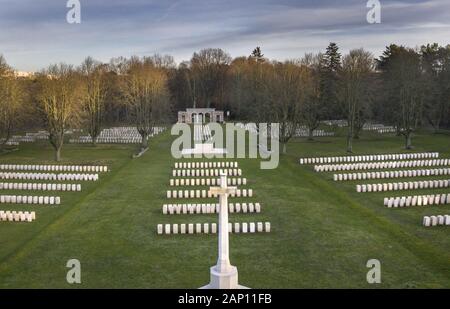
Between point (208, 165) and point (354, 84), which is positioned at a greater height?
point (354, 84)

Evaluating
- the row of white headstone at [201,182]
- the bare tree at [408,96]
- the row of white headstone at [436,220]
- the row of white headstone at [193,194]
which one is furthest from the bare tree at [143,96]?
the row of white headstone at [436,220]

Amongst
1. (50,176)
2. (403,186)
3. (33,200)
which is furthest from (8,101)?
(403,186)

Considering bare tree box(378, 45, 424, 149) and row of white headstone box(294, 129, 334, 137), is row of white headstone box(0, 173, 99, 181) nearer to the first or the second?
bare tree box(378, 45, 424, 149)

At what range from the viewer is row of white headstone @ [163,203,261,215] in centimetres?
2402

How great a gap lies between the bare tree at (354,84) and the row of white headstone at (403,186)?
1686 centimetres

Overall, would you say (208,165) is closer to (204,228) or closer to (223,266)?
(204,228)

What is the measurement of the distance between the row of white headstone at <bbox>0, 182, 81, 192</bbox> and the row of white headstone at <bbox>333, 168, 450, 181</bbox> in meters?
17.7

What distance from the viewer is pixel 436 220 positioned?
2152 centimetres

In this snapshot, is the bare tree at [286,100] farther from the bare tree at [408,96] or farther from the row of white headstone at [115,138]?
the row of white headstone at [115,138]

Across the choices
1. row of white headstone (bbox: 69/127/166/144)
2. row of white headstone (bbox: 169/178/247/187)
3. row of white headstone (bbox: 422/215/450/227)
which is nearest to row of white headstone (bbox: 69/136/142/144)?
row of white headstone (bbox: 69/127/166/144)

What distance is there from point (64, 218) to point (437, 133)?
5353 centimetres

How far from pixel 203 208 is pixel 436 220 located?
1110 centimetres
